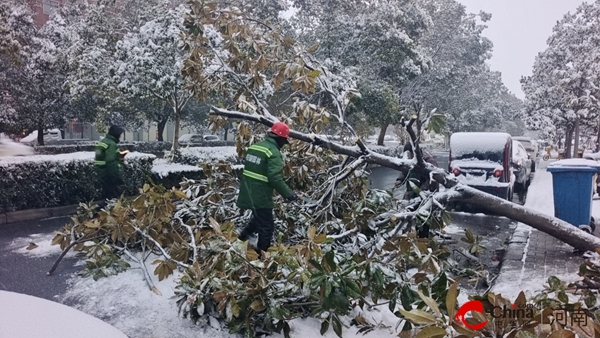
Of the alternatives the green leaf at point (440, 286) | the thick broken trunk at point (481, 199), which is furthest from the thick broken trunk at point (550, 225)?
the green leaf at point (440, 286)

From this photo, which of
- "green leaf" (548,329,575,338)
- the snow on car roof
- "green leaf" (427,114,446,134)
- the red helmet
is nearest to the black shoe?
the red helmet

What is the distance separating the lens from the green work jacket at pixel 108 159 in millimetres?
6789

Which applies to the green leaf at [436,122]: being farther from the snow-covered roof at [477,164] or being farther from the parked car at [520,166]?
the parked car at [520,166]

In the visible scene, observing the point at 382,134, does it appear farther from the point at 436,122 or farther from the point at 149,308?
the point at 149,308

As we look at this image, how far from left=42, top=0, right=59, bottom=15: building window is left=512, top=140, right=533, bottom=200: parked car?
18.3m

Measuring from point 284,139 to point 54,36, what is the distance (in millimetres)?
16367

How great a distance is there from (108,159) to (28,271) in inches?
90.0

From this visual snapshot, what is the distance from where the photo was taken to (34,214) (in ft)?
25.3

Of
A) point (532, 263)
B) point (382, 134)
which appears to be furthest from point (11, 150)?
point (532, 263)

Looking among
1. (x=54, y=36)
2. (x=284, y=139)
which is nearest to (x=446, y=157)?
(x=284, y=139)

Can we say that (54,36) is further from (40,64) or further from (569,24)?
(569,24)

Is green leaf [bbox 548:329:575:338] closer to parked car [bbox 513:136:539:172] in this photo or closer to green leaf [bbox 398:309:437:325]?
green leaf [bbox 398:309:437:325]

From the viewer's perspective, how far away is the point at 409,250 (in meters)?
3.79

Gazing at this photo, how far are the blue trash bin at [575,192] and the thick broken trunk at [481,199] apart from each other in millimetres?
2289
